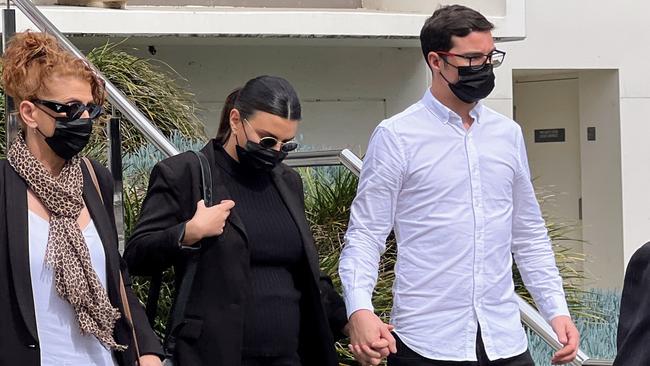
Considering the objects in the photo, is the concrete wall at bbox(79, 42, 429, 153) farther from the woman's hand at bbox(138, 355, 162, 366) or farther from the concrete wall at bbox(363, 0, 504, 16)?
the woman's hand at bbox(138, 355, 162, 366)

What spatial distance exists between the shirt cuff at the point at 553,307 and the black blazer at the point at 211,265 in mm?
712

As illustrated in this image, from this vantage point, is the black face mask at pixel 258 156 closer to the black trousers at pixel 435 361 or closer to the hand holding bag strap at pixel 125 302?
the hand holding bag strap at pixel 125 302

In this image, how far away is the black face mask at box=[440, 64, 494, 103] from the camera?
3492mm

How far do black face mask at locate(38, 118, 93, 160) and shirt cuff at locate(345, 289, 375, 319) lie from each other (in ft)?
3.10

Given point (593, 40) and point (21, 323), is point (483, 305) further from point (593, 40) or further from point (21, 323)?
point (593, 40)

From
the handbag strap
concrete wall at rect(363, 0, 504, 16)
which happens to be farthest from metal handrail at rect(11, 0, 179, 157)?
concrete wall at rect(363, 0, 504, 16)

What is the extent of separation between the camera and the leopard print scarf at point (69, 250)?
3.00 meters

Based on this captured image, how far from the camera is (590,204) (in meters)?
10.1

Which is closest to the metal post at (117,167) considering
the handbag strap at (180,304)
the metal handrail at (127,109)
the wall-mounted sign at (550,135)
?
the metal handrail at (127,109)

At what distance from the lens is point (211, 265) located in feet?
11.3

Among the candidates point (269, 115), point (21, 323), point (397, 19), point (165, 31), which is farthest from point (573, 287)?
point (21, 323)

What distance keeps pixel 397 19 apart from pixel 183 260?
16.7 ft

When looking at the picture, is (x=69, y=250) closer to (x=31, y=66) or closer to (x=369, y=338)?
(x=31, y=66)

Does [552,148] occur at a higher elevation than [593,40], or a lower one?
lower
